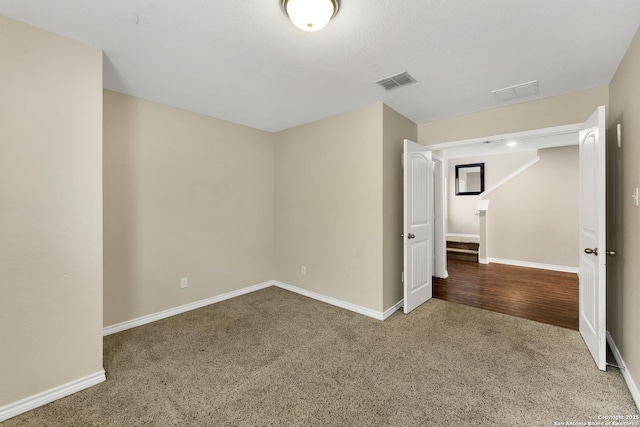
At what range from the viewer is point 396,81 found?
2523 millimetres

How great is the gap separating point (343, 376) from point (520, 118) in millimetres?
3111

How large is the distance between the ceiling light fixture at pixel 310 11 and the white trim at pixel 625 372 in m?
2.94

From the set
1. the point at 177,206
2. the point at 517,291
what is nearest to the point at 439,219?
the point at 517,291

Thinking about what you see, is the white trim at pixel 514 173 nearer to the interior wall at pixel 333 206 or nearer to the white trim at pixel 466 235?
the white trim at pixel 466 235

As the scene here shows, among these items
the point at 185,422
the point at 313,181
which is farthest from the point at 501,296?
the point at 185,422

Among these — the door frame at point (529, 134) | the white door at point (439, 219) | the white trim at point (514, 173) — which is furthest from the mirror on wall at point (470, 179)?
the door frame at point (529, 134)

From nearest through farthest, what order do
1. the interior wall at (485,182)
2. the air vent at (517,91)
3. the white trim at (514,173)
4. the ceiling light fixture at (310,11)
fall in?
the ceiling light fixture at (310,11)
the air vent at (517,91)
the white trim at (514,173)
the interior wall at (485,182)

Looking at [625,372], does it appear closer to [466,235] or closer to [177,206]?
[177,206]

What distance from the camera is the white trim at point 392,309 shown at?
310 cm

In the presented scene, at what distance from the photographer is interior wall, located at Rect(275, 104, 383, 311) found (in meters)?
3.13

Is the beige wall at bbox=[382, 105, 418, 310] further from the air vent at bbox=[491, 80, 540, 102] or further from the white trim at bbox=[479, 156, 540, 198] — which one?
the white trim at bbox=[479, 156, 540, 198]

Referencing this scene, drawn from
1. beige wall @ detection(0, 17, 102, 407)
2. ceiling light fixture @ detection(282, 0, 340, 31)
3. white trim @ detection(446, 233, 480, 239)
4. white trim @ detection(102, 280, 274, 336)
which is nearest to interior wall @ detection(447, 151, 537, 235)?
white trim @ detection(446, 233, 480, 239)

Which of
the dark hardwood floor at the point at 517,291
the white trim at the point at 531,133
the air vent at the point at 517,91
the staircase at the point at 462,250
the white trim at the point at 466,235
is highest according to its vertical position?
the air vent at the point at 517,91

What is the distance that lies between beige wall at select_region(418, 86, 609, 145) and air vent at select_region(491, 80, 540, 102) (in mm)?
239
